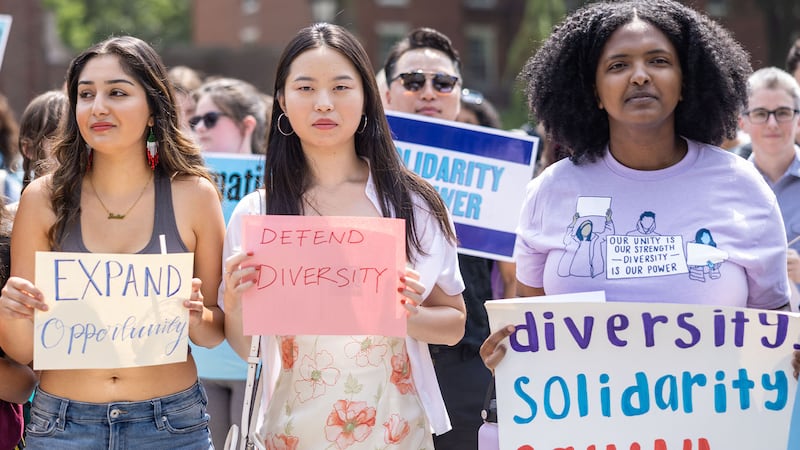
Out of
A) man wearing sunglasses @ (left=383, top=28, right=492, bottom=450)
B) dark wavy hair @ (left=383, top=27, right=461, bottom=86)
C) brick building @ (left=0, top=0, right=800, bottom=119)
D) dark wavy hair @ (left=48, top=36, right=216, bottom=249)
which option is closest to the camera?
dark wavy hair @ (left=48, top=36, right=216, bottom=249)

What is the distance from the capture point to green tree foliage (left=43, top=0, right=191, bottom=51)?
5175 cm

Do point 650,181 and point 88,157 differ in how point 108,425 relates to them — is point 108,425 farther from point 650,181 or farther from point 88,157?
point 650,181

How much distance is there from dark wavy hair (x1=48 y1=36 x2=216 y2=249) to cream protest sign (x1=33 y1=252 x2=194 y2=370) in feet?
0.96

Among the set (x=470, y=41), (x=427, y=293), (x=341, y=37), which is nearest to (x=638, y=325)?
(x=427, y=293)

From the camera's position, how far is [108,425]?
312 cm

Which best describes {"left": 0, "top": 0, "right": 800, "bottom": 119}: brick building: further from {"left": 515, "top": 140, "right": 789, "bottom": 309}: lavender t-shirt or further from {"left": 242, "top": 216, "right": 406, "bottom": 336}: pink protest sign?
{"left": 242, "top": 216, "right": 406, "bottom": 336}: pink protest sign

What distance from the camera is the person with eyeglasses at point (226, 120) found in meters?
5.87

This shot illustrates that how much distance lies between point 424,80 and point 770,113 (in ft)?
6.29

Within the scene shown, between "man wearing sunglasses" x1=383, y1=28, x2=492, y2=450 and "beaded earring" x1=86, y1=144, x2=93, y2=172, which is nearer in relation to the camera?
"beaded earring" x1=86, y1=144, x2=93, y2=172

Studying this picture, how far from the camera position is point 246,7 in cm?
4050

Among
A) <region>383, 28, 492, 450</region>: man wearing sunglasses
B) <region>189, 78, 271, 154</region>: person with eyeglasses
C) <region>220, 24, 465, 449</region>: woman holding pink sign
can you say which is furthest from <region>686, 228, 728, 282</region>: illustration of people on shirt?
<region>189, 78, 271, 154</region>: person with eyeglasses

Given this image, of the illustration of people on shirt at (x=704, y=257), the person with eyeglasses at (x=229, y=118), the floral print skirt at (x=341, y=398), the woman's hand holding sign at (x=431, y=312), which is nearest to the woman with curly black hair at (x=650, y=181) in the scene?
the illustration of people on shirt at (x=704, y=257)

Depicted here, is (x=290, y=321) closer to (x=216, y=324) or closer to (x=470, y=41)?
(x=216, y=324)

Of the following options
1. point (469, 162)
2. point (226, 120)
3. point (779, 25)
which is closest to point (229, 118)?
point (226, 120)
